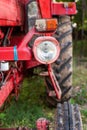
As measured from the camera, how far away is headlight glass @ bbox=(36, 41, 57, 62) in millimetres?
3678

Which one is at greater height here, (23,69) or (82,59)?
(23,69)

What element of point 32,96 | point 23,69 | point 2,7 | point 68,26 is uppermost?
point 2,7

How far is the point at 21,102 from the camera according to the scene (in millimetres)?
6117

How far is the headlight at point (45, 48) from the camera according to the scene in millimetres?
3674

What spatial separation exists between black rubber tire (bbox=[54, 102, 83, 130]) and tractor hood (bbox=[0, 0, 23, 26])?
1.15 meters

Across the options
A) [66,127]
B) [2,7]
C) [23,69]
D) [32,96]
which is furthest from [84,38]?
[66,127]

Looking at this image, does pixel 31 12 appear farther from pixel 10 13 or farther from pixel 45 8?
pixel 10 13

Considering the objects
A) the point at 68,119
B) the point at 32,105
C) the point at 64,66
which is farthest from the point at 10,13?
the point at 32,105

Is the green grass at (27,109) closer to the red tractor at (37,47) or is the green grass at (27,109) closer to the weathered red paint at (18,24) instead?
the red tractor at (37,47)

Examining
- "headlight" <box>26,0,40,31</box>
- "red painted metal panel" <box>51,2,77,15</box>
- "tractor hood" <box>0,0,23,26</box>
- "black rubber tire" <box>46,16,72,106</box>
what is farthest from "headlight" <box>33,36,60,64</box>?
"red painted metal panel" <box>51,2,77,15</box>

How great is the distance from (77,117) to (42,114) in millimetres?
2187

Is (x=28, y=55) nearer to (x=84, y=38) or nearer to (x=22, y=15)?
(x=22, y=15)

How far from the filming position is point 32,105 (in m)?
5.94

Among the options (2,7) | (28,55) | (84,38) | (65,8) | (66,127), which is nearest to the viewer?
(66,127)
